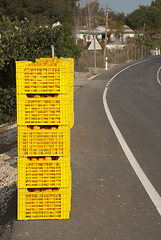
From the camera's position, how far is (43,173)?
5961 mm

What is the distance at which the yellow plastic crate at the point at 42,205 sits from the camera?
6020 millimetres

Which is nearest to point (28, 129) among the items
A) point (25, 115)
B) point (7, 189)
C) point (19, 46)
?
point (25, 115)

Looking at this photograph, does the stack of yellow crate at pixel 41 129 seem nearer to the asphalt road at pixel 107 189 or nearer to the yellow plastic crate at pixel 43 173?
the yellow plastic crate at pixel 43 173

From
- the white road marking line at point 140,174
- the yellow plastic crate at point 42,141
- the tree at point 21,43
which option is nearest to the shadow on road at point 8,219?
the yellow plastic crate at point 42,141

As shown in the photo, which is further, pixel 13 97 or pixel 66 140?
pixel 13 97

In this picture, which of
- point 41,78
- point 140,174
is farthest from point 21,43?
point 41,78

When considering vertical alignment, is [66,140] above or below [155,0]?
below

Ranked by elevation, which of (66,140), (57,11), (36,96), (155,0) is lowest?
(66,140)

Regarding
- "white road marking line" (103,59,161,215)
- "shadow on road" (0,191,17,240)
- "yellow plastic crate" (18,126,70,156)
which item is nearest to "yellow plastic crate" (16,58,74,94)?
"yellow plastic crate" (18,126,70,156)

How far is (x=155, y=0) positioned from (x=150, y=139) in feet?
550

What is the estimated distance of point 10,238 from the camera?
17.8 feet

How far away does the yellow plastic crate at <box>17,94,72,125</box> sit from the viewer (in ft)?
19.4

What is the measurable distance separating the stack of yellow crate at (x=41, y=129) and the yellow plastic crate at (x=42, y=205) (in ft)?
0.04

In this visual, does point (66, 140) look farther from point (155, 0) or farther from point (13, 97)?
point (155, 0)
